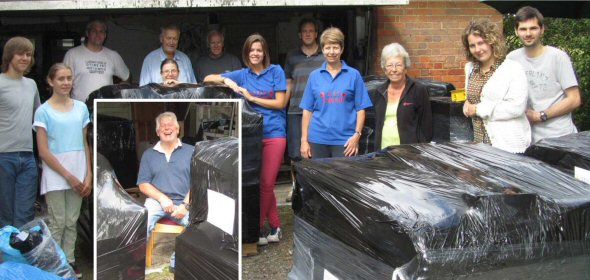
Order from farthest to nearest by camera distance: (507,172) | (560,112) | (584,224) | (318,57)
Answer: (318,57), (560,112), (507,172), (584,224)

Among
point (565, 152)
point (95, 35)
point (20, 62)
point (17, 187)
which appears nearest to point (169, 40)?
point (95, 35)

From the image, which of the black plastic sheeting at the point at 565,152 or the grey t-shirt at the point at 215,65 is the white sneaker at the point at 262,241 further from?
the black plastic sheeting at the point at 565,152

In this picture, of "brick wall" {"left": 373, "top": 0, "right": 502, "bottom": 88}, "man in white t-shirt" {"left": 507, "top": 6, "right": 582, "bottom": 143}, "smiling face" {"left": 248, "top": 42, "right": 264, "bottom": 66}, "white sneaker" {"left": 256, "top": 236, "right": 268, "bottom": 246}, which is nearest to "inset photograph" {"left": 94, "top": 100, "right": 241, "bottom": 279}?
"smiling face" {"left": 248, "top": 42, "right": 264, "bottom": 66}

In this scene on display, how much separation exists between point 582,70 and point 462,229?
26.6ft

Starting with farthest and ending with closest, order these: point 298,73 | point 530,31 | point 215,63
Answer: point 215,63
point 298,73
point 530,31

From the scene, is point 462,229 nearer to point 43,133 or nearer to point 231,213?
point 231,213

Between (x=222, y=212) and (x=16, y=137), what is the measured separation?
179cm

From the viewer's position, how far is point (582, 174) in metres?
2.71

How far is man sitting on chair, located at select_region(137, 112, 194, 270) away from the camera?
11.0ft

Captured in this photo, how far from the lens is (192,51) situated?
7.46 metres

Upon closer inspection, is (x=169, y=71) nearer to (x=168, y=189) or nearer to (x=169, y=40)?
(x=169, y=40)

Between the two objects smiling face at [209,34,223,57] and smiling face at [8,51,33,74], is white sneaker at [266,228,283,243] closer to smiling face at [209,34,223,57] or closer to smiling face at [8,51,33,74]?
smiling face at [209,34,223,57]

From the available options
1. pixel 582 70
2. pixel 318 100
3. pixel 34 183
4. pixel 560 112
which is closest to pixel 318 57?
pixel 318 100

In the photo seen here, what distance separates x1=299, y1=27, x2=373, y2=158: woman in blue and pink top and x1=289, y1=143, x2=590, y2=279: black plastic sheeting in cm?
192
